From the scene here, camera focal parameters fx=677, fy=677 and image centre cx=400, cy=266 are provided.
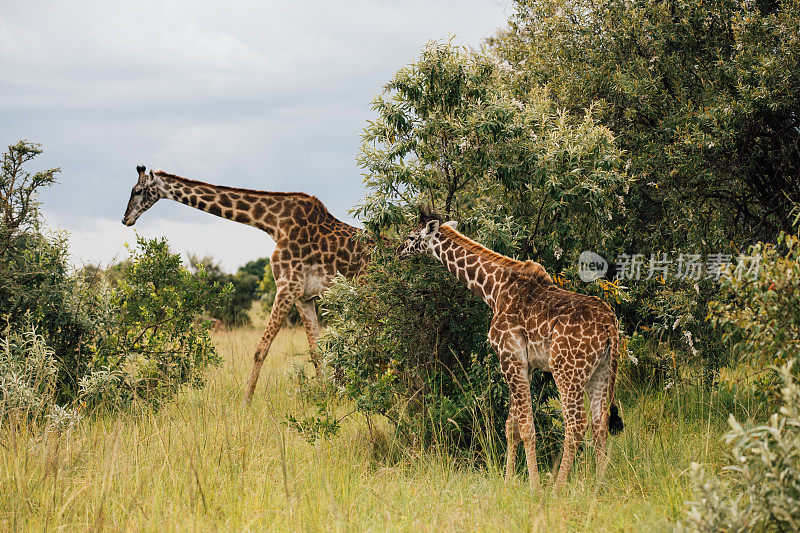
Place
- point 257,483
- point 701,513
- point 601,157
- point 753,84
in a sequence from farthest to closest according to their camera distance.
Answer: point 753,84
point 601,157
point 257,483
point 701,513

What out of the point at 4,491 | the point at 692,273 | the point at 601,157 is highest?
the point at 601,157

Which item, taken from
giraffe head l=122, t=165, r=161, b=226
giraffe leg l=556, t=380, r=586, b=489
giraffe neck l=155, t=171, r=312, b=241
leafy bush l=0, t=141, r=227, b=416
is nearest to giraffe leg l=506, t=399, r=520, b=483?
giraffe leg l=556, t=380, r=586, b=489

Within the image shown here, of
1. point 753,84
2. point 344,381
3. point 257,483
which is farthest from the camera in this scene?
point 753,84

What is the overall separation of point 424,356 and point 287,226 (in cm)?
454

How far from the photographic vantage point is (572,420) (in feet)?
21.5

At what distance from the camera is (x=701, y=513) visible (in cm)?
470

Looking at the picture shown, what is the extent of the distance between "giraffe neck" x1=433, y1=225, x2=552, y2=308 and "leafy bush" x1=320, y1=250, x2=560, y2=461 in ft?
1.50

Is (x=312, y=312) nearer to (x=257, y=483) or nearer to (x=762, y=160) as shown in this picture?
(x=257, y=483)

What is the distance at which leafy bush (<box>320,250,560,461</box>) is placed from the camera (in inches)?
305

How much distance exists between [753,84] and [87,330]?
417 inches

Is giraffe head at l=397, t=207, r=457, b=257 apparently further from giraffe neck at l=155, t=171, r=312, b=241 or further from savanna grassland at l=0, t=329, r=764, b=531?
giraffe neck at l=155, t=171, r=312, b=241

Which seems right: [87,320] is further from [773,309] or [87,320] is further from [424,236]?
[773,309]

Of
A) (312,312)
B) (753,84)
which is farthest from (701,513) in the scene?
(312,312)

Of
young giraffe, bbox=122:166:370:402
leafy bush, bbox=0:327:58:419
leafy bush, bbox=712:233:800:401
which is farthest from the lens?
young giraffe, bbox=122:166:370:402
